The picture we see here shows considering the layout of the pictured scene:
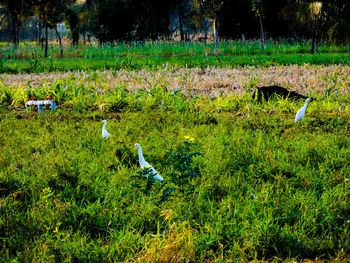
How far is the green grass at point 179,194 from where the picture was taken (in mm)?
2734

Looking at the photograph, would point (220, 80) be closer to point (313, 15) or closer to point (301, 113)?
point (301, 113)

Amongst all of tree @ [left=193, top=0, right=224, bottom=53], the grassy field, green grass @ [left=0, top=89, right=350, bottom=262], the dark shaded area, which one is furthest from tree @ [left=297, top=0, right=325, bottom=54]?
green grass @ [left=0, top=89, right=350, bottom=262]

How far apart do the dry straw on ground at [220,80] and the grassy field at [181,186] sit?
144 cm

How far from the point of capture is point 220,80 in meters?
9.12

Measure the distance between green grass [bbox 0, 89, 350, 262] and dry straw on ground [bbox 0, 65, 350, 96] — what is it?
2234 mm

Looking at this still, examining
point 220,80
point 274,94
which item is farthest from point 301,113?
point 220,80

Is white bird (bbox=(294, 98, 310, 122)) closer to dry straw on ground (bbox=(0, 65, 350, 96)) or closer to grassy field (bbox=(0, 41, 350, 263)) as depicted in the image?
grassy field (bbox=(0, 41, 350, 263))

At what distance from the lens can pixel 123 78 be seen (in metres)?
9.54

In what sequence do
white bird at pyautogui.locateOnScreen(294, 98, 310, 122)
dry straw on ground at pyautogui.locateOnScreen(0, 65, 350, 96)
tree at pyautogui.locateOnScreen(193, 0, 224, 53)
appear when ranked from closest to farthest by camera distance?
white bird at pyautogui.locateOnScreen(294, 98, 310, 122) < dry straw on ground at pyautogui.locateOnScreen(0, 65, 350, 96) < tree at pyautogui.locateOnScreen(193, 0, 224, 53)

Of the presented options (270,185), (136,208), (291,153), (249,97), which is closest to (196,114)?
(249,97)

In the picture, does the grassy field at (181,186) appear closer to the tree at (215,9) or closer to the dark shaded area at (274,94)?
the dark shaded area at (274,94)

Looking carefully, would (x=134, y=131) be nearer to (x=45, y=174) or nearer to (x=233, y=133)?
(x=233, y=133)

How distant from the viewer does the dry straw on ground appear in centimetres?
798

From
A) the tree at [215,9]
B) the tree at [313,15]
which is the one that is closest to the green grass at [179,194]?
the tree at [215,9]
